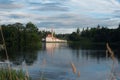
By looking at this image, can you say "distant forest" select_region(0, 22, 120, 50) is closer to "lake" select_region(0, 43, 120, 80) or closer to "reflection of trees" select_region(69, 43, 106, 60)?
"reflection of trees" select_region(69, 43, 106, 60)

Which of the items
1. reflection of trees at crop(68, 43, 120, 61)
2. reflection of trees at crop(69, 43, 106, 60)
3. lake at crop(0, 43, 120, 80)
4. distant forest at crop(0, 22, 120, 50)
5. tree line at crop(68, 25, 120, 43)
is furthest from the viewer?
tree line at crop(68, 25, 120, 43)

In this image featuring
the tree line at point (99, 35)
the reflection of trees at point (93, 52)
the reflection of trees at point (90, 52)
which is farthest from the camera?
the tree line at point (99, 35)

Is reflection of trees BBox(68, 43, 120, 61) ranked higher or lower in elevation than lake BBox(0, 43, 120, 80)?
lower

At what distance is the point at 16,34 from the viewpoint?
3858 inches

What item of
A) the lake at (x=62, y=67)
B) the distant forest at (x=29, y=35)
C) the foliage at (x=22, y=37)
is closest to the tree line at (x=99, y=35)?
the distant forest at (x=29, y=35)

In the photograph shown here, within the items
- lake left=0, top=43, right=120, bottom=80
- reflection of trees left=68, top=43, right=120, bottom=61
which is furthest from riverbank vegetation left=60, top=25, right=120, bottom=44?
lake left=0, top=43, right=120, bottom=80

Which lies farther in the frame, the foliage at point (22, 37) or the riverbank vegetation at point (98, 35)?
the riverbank vegetation at point (98, 35)

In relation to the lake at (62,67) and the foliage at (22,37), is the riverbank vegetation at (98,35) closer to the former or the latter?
the foliage at (22,37)

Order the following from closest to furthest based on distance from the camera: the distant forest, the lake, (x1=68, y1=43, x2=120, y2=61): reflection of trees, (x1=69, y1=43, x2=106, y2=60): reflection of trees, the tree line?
1. the lake
2. (x1=68, y1=43, x2=120, y2=61): reflection of trees
3. (x1=69, y1=43, x2=106, y2=60): reflection of trees
4. the distant forest
5. the tree line

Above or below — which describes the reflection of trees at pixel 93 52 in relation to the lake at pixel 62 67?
below

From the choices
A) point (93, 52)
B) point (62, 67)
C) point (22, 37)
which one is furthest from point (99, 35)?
point (62, 67)

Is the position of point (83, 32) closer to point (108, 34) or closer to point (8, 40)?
point (108, 34)

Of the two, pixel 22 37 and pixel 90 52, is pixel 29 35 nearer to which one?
pixel 22 37

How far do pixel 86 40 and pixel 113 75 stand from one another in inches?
5370
